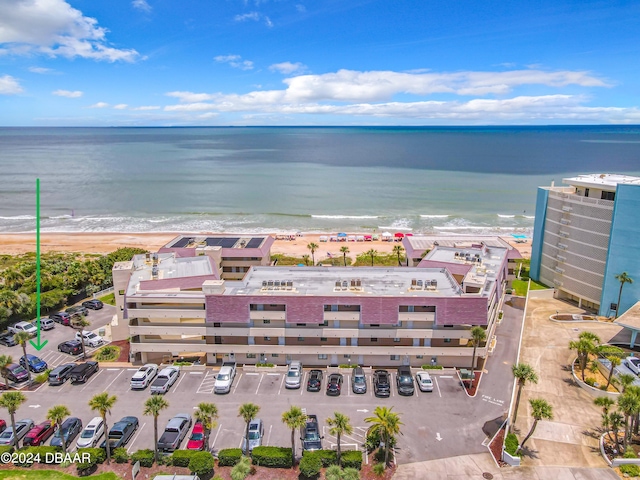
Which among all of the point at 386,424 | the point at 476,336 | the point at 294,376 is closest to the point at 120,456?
the point at 294,376

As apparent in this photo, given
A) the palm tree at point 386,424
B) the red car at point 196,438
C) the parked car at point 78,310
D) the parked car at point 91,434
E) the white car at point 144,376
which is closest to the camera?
the palm tree at point 386,424

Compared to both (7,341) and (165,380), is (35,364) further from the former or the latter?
(165,380)

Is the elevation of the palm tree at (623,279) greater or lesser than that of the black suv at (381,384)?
greater

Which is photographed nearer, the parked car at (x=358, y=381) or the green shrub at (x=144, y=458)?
the green shrub at (x=144, y=458)

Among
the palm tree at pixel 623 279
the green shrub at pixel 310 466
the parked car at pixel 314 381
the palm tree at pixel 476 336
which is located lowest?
the green shrub at pixel 310 466

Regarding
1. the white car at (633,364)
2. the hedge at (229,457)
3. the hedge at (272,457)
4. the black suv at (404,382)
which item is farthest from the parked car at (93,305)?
the white car at (633,364)

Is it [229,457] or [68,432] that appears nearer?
[229,457]

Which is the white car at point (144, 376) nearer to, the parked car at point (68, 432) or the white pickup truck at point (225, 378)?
the parked car at point (68, 432)
